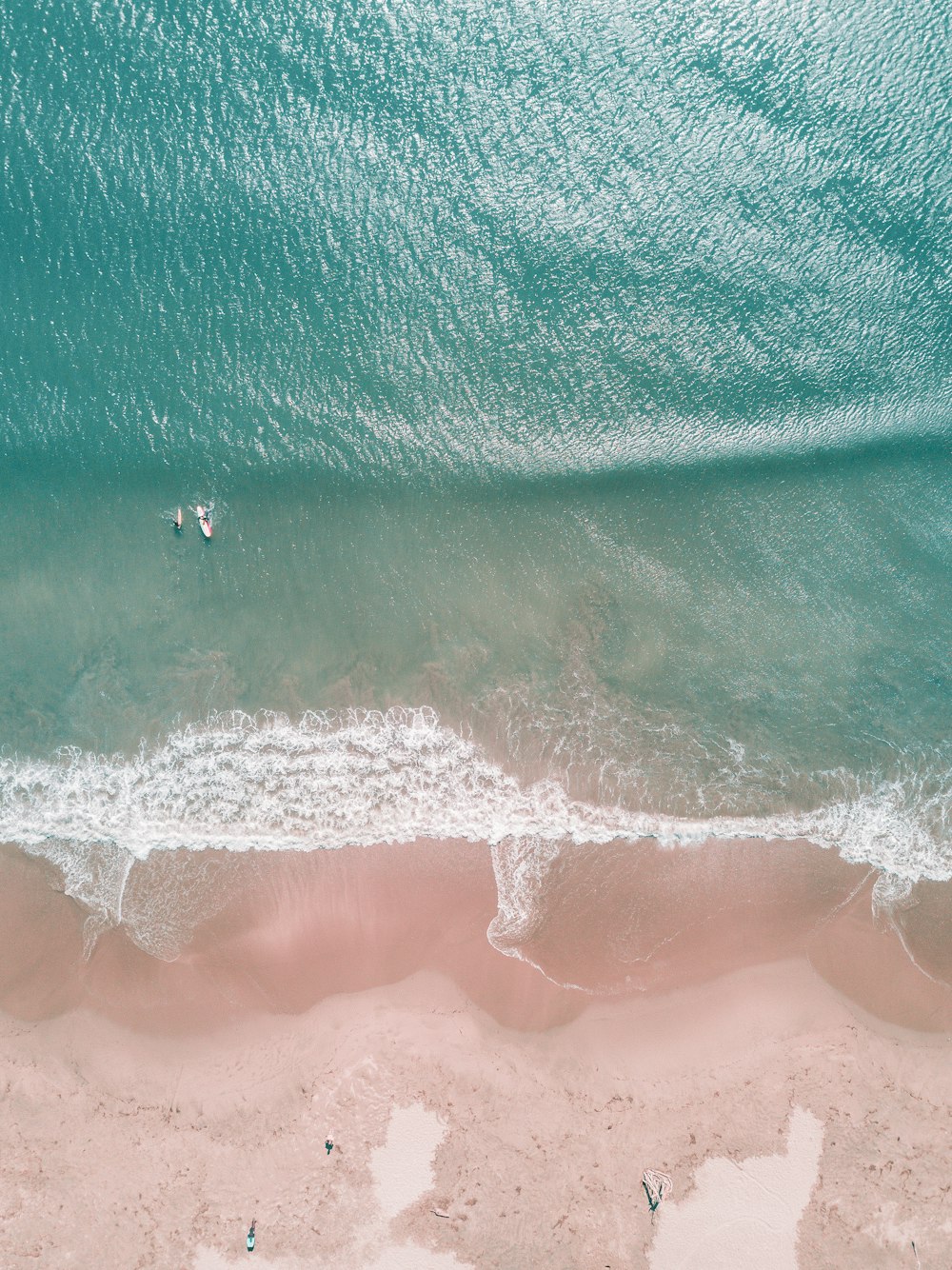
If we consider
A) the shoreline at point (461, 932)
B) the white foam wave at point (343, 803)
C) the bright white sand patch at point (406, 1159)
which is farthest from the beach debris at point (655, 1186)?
the white foam wave at point (343, 803)

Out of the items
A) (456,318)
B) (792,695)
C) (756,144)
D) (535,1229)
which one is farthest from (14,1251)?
(756,144)

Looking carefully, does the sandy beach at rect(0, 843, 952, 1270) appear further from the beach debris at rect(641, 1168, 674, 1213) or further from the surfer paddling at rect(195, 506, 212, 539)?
the surfer paddling at rect(195, 506, 212, 539)

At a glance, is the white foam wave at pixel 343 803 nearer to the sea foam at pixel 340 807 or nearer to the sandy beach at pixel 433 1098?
the sea foam at pixel 340 807

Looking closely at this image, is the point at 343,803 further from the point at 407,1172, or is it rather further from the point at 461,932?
the point at 407,1172

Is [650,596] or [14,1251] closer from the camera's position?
[14,1251]

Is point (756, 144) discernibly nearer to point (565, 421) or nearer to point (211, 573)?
point (565, 421)
